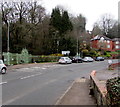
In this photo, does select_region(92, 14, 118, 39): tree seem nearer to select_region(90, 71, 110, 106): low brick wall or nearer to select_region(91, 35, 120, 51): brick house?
select_region(91, 35, 120, 51): brick house

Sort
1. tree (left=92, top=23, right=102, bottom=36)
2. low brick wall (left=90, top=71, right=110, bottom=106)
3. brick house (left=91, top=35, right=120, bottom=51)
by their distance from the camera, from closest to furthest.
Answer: low brick wall (left=90, top=71, right=110, bottom=106) < brick house (left=91, top=35, right=120, bottom=51) < tree (left=92, top=23, right=102, bottom=36)

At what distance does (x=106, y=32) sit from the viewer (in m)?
106

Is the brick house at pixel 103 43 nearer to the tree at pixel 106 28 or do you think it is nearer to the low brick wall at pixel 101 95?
the tree at pixel 106 28

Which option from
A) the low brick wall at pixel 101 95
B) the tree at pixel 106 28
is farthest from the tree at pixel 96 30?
the low brick wall at pixel 101 95

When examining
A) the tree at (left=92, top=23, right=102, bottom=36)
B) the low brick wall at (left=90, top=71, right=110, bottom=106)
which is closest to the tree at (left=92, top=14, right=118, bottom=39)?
the tree at (left=92, top=23, right=102, bottom=36)

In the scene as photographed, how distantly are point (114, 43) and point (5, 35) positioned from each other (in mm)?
66976

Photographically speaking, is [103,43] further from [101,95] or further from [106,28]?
[101,95]

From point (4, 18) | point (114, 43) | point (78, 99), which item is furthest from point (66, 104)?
point (114, 43)

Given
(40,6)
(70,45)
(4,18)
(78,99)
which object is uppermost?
(40,6)

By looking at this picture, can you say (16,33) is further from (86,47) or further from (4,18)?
(86,47)

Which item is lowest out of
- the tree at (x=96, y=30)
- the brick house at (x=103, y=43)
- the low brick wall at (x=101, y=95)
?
the low brick wall at (x=101, y=95)

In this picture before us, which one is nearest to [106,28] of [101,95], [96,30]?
[96,30]

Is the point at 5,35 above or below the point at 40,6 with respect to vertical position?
below

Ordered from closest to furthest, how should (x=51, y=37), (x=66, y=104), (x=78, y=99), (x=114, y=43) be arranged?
(x=66, y=104)
(x=78, y=99)
(x=51, y=37)
(x=114, y=43)
